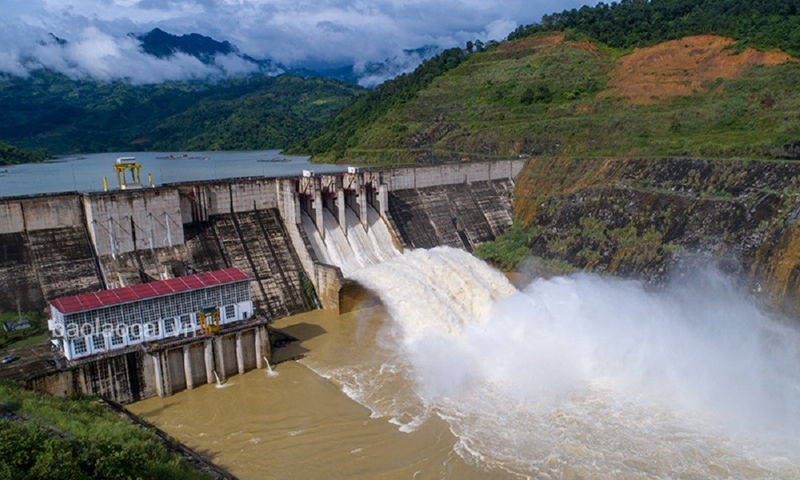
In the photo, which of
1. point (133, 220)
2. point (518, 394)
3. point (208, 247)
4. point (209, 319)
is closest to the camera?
point (518, 394)

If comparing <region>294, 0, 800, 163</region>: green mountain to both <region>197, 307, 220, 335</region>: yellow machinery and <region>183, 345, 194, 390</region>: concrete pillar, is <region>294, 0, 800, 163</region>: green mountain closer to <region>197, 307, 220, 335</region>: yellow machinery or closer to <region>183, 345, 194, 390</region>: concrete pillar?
<region>197, 307, 220, 335</region>: yellow machinery

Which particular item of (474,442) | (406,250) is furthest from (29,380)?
(406,250)

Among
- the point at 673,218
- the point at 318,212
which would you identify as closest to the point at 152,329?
the point at 318,212

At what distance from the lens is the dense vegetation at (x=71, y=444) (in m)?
8.69

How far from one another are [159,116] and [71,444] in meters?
172

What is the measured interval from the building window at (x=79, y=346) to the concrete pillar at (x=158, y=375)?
192 centimetres

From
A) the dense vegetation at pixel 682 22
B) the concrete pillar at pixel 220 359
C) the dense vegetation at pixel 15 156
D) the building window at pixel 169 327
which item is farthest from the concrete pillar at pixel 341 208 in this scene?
the dense vegetation at pixel 15 156

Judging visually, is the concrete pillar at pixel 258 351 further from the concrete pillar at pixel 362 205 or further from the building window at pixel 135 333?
the concrete pillar at pixel 362 205

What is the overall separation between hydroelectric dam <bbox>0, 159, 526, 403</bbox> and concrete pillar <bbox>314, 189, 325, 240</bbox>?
0.07 metres

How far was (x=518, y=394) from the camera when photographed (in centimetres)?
1755

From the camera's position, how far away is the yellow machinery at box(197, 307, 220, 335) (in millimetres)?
18984

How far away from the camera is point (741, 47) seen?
51.4 metres

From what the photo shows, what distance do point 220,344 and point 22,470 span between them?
10426 millimetres

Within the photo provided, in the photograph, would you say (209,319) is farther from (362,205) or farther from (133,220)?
(362,205)
